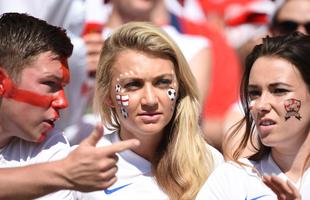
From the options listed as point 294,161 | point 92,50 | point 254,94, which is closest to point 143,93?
point 254,94

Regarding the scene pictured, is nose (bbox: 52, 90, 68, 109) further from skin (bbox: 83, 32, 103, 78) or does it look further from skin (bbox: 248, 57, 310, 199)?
skin (bbox: 83, 32, 103, 78)

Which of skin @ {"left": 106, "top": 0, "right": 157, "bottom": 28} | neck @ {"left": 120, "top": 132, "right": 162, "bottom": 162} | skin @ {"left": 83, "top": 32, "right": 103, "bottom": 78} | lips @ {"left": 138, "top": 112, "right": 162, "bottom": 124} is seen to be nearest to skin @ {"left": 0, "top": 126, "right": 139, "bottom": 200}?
lips @ {"left": 138, "top": 112, "right": 162, "bottom": 124}

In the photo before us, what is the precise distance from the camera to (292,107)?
395 cm

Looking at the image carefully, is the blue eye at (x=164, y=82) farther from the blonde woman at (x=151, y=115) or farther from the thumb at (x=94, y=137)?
the thumb at (x=94, y=137)

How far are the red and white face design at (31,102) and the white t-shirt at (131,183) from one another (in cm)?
32

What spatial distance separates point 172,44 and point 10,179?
1254mm

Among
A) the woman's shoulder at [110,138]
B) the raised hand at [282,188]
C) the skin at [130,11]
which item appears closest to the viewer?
the raised hand at [282,188]

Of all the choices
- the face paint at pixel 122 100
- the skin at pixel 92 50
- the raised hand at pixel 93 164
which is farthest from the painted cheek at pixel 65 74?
the skin at pixel 92 50

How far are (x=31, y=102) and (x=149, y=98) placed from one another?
0.52 metres

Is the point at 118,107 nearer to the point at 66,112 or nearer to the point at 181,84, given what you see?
the point at 181,84

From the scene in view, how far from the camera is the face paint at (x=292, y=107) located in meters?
3.95

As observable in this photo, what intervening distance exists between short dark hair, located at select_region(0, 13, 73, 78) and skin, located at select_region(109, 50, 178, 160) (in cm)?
28

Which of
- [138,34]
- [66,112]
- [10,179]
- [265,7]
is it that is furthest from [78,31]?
[10,179]

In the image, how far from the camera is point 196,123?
4359mm
